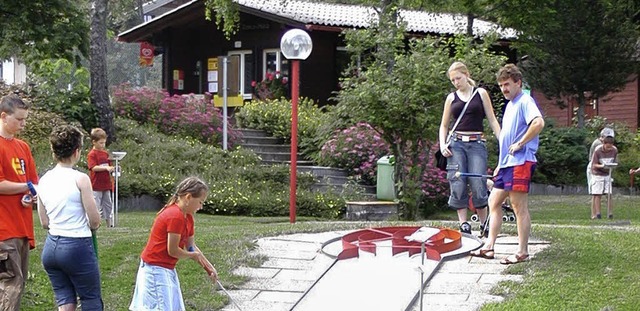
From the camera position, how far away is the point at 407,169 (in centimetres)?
1653

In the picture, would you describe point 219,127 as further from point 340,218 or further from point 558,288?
point 558,288

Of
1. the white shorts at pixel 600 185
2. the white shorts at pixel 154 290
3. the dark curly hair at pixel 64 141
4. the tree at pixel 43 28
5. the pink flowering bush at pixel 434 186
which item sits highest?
the tree at pixel 43 28

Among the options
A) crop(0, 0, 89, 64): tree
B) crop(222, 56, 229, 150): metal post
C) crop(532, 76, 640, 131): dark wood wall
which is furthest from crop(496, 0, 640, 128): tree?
crop(0, 0, 89, 64): tree

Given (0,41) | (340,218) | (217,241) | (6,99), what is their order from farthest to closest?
(340,218) < (0,41) < (217,241) < (6,99)

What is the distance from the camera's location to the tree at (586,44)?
85.6 feet

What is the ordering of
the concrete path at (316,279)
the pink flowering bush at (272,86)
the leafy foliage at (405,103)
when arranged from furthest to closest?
the pink flowering bush at (272,86), the leafy foliage at (405,103), the concrete path at (316,279)

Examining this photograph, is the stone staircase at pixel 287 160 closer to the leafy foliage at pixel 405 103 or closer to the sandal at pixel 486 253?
the leafy foliage at pixel 405 103

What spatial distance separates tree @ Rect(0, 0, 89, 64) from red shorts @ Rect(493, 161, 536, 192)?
259 inches

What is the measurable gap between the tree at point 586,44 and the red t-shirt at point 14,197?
1948 cm

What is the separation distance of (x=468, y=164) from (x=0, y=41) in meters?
7.37

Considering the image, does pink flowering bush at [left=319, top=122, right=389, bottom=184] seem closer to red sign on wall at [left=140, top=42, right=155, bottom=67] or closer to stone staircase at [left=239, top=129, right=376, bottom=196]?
stone staircase at [left=239, top=129, right=376, bottom=196]

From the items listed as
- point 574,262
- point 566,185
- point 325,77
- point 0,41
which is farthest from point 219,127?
point 574,262

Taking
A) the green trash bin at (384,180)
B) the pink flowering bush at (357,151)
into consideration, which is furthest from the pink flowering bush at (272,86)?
the green trash bin at (384,180)

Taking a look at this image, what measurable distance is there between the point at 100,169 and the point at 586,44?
16.0 meters
